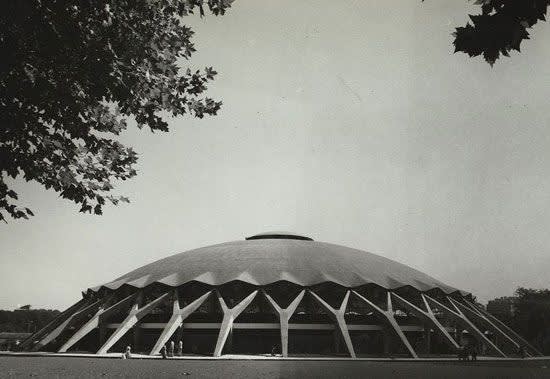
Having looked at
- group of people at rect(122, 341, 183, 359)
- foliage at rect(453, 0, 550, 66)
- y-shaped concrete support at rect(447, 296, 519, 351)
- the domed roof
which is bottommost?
group of people at rect(122, 341, 183, 359)

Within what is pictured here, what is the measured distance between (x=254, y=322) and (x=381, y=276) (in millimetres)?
12768

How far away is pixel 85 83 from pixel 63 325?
4213cm

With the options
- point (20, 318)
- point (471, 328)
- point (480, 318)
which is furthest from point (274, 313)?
point (20, 318)

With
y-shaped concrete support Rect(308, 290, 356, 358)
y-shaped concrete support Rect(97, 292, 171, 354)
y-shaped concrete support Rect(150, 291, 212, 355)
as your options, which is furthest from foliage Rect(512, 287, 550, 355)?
y-shaped concrete support Rect(97, 292, 171, 354)

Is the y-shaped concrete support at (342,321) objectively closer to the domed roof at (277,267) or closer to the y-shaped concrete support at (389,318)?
the y-shaped concrete support at (389,318)

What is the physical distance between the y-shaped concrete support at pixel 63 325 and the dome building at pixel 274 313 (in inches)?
4.7

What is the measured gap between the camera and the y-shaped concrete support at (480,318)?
161 ft

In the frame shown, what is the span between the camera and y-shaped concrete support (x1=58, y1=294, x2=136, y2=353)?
43625 millimetres

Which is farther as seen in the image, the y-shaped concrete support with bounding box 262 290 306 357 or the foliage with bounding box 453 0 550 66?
the y-shaped concrete support with bounding box 262 290 306 357

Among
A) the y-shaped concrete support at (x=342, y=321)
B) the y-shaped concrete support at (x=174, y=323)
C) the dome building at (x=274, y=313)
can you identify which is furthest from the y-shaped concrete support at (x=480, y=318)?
the y-shaped concrete support at (x=174, y=323)

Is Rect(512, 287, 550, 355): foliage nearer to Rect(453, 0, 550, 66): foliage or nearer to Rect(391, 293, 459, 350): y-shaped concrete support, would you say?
Rect(391, 293, 459, 350): y-shaped concrete support

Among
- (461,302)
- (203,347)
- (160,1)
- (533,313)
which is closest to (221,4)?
(160,1)

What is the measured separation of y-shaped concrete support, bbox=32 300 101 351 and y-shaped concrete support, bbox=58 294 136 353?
120 cm

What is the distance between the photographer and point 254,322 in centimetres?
4538
